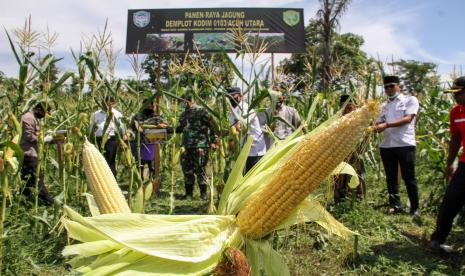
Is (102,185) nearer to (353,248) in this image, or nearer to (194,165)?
(353,248)

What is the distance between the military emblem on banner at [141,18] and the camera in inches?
533

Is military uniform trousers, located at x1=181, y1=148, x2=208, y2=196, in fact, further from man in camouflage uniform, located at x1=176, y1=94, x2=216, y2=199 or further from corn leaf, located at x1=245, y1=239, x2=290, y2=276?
corn leaf, located at x1=245, y1=239, x2=290, y2=276

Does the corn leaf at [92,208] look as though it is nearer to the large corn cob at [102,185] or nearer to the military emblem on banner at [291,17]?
the large corn cob at [102,185]

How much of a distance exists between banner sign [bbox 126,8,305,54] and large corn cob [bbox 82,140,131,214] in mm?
12243

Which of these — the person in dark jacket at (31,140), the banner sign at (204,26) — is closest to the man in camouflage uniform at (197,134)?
the person in dark jacket at (31,140)

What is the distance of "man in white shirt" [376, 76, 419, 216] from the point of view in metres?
4.67

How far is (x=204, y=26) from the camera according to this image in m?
14.4

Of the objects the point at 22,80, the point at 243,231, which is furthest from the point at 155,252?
the point at 22,80

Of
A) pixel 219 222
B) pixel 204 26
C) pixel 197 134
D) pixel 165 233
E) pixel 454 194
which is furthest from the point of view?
pixel 204 26

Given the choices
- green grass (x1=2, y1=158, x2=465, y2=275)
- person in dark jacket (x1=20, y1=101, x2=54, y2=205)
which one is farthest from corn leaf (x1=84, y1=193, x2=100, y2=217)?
person in dark jacket (x1=20, y1=101, x2=54, y2=205)

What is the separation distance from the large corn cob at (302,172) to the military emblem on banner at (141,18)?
1327cm

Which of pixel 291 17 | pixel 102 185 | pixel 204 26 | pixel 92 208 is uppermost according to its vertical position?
pixel 291 17

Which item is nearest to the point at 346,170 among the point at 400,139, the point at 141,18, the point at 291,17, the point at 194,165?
the point at 400,139

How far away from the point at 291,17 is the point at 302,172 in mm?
14144
